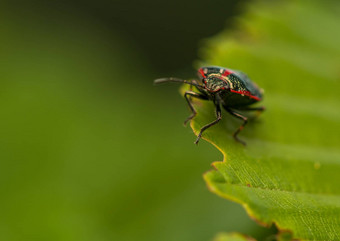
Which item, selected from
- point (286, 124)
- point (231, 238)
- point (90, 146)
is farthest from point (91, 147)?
point (231, 238)

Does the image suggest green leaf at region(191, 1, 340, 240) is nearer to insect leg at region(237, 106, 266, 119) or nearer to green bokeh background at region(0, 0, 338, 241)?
insect leg at region(237, 106, 266, 119)

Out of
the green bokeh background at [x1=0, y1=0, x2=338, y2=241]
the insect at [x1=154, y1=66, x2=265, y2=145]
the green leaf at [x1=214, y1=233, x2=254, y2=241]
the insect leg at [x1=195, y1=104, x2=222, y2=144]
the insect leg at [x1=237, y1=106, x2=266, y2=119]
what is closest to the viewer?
the green leaf at [x1=214, y1=233, x2=254, y2=241]

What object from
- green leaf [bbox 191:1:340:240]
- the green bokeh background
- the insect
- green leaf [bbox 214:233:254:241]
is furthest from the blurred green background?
green leaf [bbox 214:233:254:241]

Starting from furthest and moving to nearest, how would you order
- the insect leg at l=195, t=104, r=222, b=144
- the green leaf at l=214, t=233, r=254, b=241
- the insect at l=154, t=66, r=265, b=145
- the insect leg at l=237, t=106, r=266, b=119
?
1. the insect leg at l=237, t=106, r=266, b=119
2. the insect at l=154, t=66, r=265, b=145
3. the insect leg at l=195, t=104, r=222, b=144
4. the green leaf at l=214, t=233, r=254, b=241

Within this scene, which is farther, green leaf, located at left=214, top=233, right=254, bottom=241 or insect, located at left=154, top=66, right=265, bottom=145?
insect, located at left=154, top=66, right=265, bottom=145

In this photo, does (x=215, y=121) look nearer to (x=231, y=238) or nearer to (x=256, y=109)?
(x=256, y=109)

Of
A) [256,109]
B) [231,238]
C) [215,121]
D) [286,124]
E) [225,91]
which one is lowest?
[286,124]

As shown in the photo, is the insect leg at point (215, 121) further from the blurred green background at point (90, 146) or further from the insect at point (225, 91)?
the blurred green background at point (90, 146)
